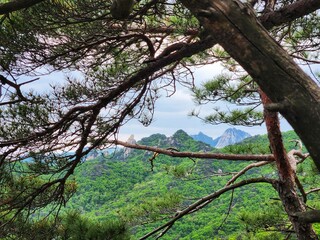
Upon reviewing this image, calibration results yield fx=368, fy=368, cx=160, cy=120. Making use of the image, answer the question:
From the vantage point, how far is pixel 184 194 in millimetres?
5410

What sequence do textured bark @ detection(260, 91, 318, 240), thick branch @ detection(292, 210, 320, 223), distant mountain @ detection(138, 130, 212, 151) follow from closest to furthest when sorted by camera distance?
thick branch @ detection(292, 210, 320, 223)
textured bark @ detection(260, 91, 318, 240)
distant mountain @ detection(138, 130, 212, 151)

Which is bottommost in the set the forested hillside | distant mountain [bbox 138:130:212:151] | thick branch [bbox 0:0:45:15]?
the forested hillside

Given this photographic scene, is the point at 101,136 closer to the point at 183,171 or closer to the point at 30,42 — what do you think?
the point at 30,42

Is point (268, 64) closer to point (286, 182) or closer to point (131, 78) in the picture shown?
point (131, 78)

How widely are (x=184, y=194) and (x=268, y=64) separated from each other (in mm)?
4705

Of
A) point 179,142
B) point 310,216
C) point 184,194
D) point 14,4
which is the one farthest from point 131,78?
point 179,142

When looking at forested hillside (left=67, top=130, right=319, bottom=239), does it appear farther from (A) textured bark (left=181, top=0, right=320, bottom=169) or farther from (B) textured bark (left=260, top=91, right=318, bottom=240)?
(A) textured bark (left=181, top=0, right=320, bottom=169)

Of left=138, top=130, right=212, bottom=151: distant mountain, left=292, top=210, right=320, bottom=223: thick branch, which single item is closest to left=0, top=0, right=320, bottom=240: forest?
left=292, top=210, right=320, bottom=223: thick branch

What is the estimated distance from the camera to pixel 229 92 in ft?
10.9

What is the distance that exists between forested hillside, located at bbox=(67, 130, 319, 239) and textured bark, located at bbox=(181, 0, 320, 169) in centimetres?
148

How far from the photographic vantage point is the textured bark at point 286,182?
219cm

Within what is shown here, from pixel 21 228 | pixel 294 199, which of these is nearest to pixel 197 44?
pixel 294 199

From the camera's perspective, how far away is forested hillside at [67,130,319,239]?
303 cm

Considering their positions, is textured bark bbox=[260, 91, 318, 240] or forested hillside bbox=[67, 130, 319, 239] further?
forested hillside bbox=[67, 130, 319, 239]
